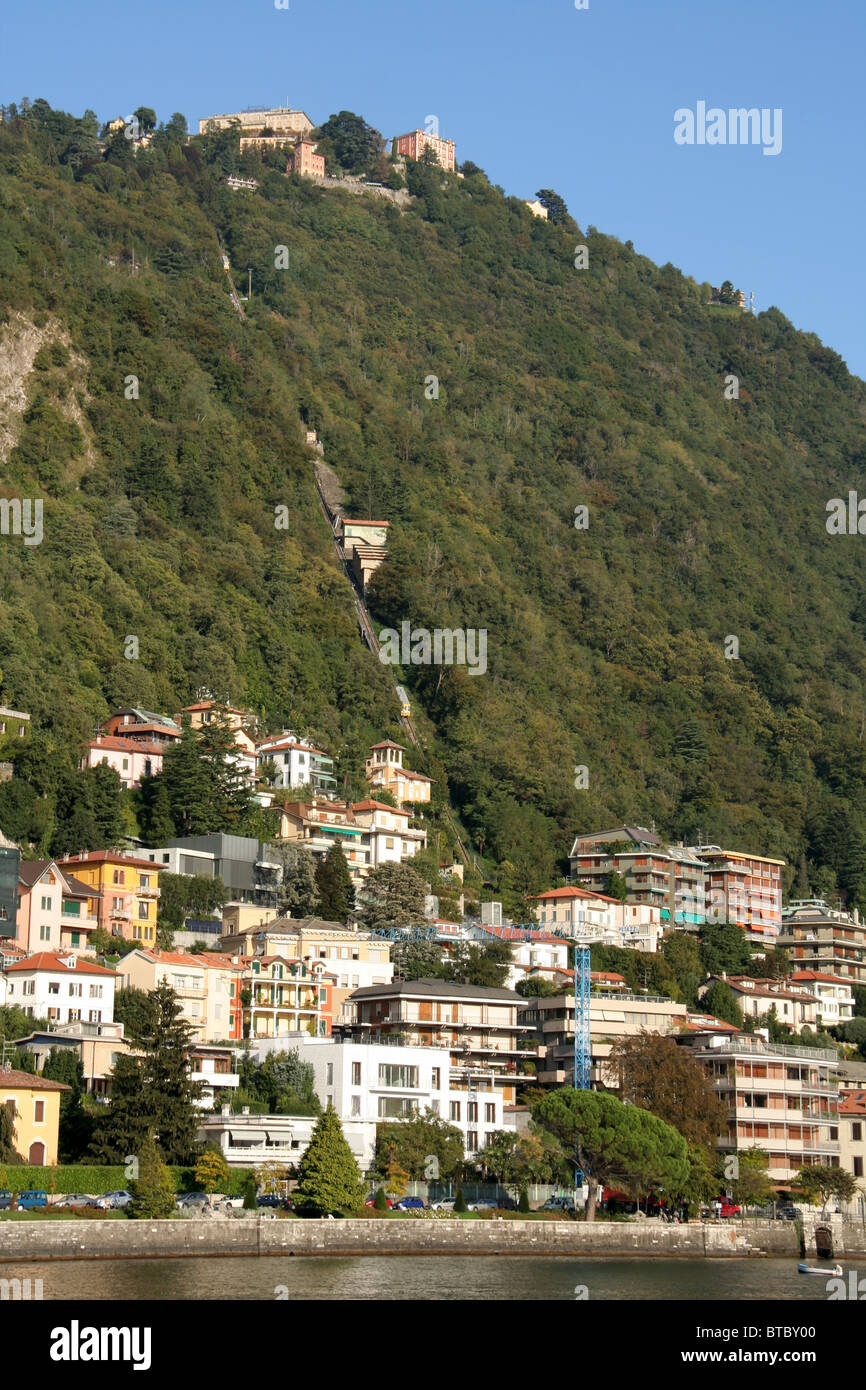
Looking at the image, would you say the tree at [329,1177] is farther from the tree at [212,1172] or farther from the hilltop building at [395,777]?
the hilltop building at [395,777]

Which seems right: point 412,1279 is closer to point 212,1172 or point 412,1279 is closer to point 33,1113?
point 212,1172

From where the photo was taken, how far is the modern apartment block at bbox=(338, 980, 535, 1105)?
7956 cm

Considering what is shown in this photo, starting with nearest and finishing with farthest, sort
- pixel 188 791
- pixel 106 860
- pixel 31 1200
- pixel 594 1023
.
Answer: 1. pixel 31 1200
2. pixel 594 1023
3. pixel 106 860
4. pixel 188 791

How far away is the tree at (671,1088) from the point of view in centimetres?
7181

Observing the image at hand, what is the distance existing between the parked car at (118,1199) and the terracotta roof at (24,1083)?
22.2 ft

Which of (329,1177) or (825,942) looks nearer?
(329,1177)

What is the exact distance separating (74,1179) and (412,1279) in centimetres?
1404

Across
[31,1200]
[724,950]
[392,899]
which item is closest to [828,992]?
[724,950]

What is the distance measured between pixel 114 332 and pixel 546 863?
54451 mm

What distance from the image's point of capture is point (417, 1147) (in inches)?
2687

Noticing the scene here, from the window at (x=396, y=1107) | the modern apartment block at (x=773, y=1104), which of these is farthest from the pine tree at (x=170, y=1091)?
the modern apartment block at (x=773, y=1104)

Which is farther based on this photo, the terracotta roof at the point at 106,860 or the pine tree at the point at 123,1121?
the terracotta roof at the point at 106,860

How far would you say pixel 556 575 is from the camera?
168 m

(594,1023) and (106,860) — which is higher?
(106,860)
